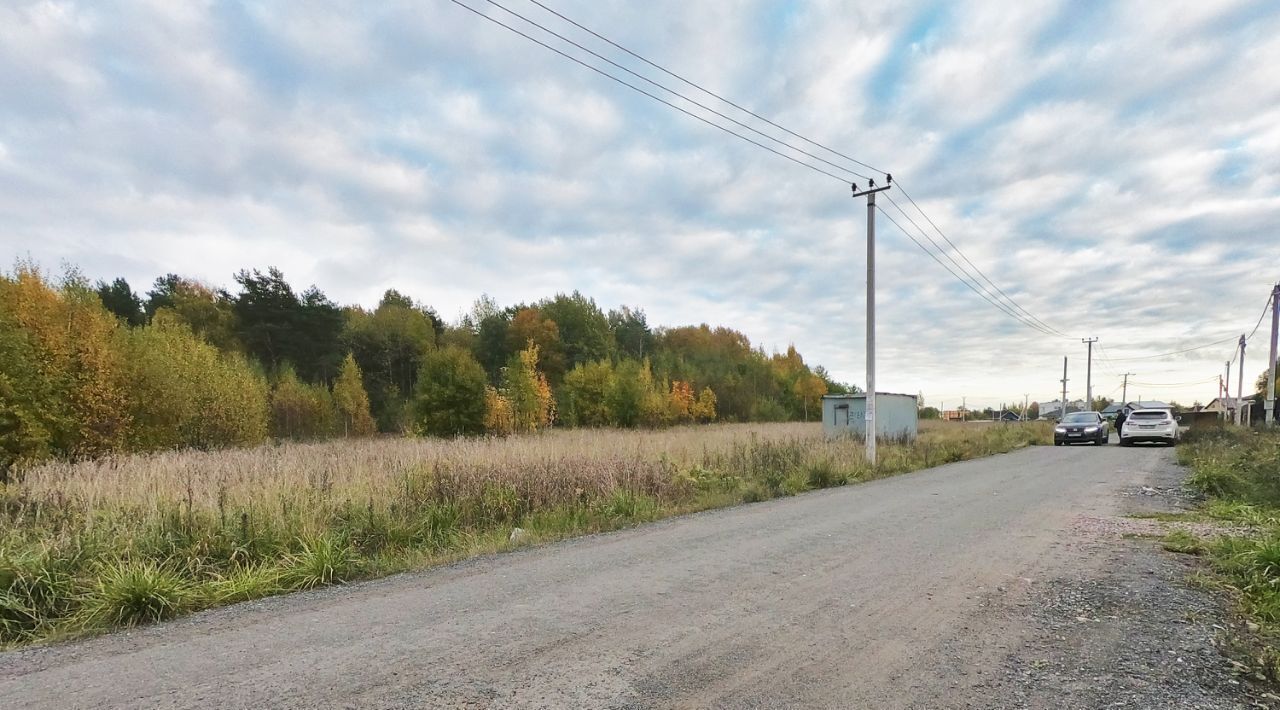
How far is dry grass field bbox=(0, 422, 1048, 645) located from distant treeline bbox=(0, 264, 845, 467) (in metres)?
6.72

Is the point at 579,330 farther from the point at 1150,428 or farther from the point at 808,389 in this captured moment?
the point at 1150,428

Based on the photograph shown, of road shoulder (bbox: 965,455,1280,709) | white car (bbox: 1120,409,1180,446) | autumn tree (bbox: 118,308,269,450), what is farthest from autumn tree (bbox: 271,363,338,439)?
white car (bbox: 1120,409,1180,446)

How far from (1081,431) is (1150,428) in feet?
7.72

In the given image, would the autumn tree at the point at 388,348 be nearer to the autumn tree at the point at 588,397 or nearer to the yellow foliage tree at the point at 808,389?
the autumn tree at the point at 588,397

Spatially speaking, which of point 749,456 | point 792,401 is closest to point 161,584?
point 749,456

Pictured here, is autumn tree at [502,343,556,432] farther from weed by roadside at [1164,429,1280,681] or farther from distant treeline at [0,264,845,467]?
weed by roadside at [1164,429,1280,681]

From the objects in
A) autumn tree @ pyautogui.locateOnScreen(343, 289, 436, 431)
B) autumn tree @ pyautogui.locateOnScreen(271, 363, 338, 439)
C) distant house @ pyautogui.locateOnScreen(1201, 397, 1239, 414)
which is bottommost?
autumn tree @ pyautogui.locateOnScreen(271, 363, 338, 439)

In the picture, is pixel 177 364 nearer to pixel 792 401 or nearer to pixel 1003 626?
pixel 1003 626

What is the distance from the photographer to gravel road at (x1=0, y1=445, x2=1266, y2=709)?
328cm

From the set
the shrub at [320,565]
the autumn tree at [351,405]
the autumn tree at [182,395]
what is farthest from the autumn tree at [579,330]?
the shrub at [320,565]

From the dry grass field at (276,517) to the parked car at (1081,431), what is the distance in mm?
19552

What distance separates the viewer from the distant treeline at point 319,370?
16109mm

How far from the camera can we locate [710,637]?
404 centimetres

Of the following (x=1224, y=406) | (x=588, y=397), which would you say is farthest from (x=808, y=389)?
(x=1224, y=406)
